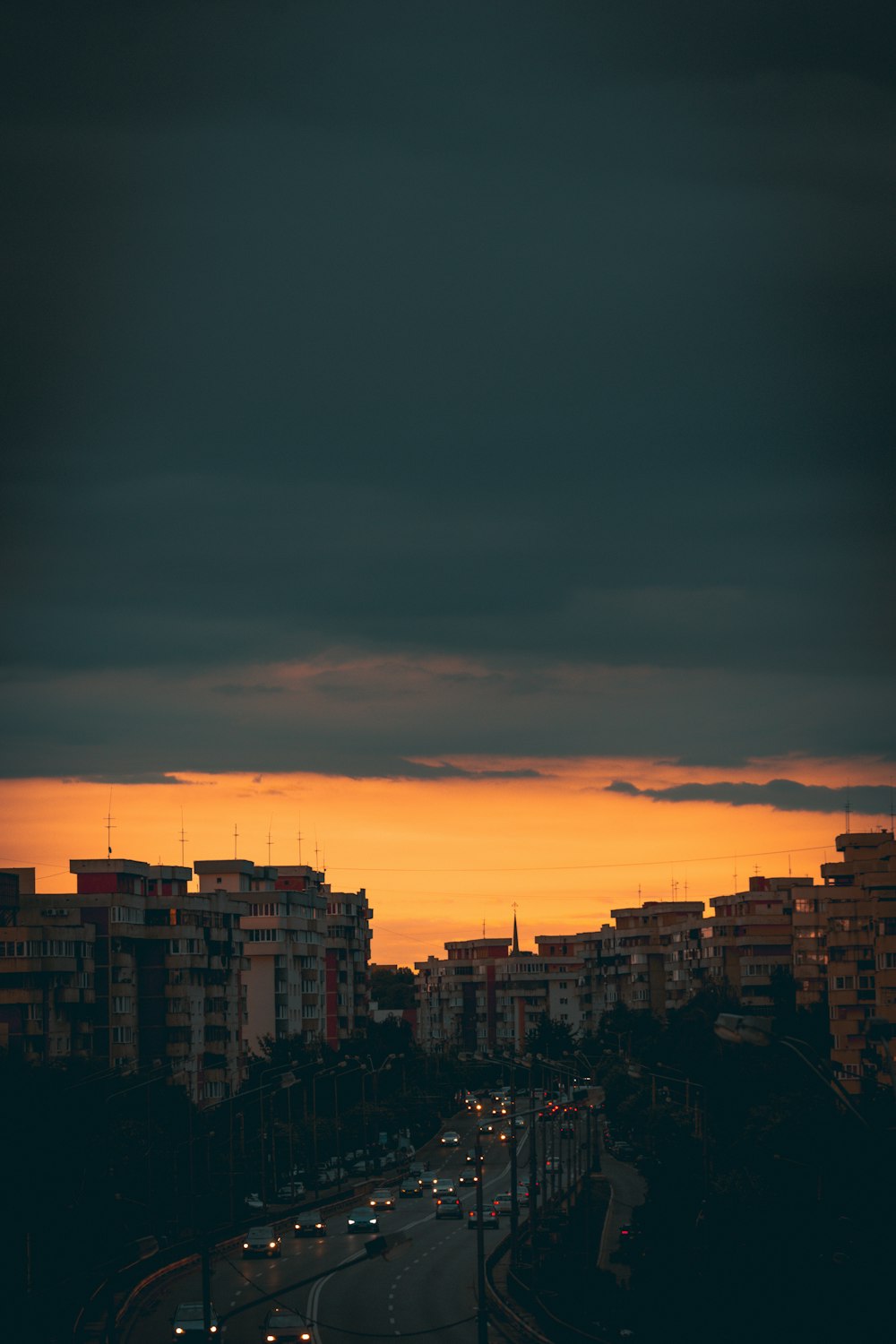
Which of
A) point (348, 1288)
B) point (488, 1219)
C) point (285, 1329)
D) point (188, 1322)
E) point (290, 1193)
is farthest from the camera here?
point (290, 1193)

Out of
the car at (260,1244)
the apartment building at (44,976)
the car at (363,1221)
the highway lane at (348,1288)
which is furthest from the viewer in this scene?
the apartment building at (44,976)

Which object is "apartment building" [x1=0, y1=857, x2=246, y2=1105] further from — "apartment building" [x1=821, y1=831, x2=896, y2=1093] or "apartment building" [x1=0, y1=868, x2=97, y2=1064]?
"apartment building" [x1=821, y1=831, x2=896, y2=1093]

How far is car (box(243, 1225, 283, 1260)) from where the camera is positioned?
89625 mm

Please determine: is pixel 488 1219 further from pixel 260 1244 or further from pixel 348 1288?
pixel 348 1288

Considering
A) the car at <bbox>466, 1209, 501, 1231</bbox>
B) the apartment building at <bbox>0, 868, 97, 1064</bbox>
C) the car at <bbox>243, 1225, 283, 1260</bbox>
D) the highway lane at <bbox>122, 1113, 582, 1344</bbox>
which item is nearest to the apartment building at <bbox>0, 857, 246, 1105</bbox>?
the apartment building at <bbox>0, 868, 97, 1064</bbox>

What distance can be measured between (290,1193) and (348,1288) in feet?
144

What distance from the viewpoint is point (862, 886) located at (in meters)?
172

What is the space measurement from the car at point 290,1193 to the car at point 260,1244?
102 feet

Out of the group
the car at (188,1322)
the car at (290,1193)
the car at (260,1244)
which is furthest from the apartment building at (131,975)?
the car at (188,1322)

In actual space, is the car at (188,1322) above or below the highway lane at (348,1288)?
above

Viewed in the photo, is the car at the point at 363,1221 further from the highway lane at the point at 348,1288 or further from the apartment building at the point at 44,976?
the apartment building at the point at 44,976

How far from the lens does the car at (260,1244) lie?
3529 inches

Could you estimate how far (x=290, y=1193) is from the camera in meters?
124

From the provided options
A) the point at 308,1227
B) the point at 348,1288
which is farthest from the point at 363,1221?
the point at 348,1288
